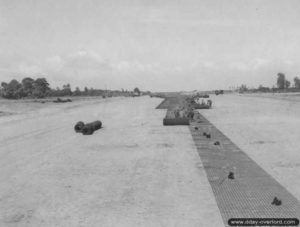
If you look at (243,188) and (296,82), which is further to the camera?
(296,82)

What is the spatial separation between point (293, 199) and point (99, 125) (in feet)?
68.1

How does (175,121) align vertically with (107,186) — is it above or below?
above

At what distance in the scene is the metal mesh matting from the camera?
8.45m

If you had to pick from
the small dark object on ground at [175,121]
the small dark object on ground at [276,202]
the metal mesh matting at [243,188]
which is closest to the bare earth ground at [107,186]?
the metal mesh matting at [243,188]

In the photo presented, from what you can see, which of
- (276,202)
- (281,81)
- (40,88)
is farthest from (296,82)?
(276,202)

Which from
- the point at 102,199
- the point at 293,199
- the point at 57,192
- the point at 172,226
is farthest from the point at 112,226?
the point at 293,199

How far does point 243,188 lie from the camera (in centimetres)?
1055

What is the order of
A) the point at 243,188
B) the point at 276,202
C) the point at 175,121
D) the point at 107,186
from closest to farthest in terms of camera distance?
1. the point at 276,202
2. the point at 243,188
3. the point at 107,186
4. the point at 175,121

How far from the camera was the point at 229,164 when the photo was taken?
13852 millimetres

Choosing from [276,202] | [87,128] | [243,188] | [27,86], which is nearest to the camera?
[276,202]

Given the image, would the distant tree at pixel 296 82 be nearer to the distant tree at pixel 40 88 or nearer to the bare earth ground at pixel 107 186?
the distant tree at pixel 40 88

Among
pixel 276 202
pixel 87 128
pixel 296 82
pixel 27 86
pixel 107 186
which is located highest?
pixel 27 86

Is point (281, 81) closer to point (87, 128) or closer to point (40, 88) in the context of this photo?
point (40, 88)

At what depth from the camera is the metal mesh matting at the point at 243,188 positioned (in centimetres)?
845
